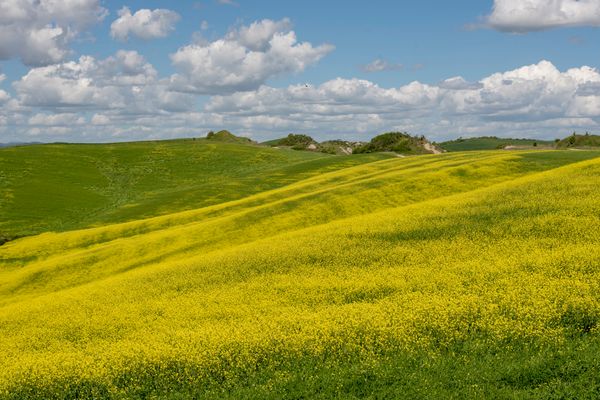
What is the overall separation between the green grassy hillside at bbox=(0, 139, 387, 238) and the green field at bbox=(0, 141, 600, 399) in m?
29.4

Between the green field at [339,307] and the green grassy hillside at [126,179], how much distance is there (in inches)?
1156

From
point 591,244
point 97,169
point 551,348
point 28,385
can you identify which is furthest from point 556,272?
point 97,169

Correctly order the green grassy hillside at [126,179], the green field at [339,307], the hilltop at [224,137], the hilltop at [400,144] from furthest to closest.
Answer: the hilltop at [224,137], the hilltop at [400,144], the green grassy hillside at [126,179], the green field at [339,307]

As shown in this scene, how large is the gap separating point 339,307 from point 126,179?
284ft

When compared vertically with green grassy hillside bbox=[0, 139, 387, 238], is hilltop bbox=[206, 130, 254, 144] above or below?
above

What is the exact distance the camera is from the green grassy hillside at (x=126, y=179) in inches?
2689

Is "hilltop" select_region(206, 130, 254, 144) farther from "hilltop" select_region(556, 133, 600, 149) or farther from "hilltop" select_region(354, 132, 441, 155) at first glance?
"hilltop" select_region(556, 133, 600, 149)

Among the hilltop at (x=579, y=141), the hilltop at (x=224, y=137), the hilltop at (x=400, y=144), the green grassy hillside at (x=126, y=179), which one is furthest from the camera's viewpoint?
the hilltop at (x=224, y=137)

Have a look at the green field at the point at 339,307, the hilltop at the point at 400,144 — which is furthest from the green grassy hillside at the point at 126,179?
the green field at the point at 339,307

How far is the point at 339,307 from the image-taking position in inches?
833

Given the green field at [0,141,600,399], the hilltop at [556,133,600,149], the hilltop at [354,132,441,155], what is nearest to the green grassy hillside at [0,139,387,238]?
the hilltop at [354,132,441,155]

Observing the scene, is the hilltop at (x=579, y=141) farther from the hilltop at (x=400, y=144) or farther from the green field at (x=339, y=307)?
the green field at (x=339, y=307)

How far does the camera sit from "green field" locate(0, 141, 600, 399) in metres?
16.2

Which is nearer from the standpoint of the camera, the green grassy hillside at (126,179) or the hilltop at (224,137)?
the green grassy hillside at (126,179)
